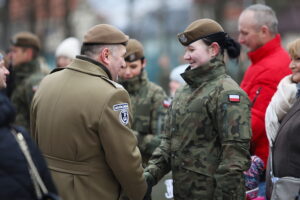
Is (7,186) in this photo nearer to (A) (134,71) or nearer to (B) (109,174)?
(B) (109,174)

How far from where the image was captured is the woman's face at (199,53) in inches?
163

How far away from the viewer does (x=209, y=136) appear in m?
3.98

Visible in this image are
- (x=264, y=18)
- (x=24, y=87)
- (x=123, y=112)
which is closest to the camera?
(x=123, y=112)

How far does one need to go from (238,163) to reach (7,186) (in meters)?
1.71

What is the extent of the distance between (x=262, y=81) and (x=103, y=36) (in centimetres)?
177

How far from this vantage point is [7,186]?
2838mm

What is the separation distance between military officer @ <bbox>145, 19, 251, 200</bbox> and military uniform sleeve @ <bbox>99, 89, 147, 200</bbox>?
1.51 ft

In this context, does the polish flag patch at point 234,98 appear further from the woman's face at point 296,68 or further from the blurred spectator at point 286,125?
the woman's face at point 296,68

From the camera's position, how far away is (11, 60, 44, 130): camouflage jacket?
7.29 m

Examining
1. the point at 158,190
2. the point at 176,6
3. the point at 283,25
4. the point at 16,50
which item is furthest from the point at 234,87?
the point at 283,25

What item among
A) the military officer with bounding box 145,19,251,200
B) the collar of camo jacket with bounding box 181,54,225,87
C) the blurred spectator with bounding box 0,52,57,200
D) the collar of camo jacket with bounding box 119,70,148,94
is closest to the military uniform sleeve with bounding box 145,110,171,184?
the military officer with bounding box 145,19,251,200

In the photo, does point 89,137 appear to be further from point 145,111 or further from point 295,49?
point 145,111

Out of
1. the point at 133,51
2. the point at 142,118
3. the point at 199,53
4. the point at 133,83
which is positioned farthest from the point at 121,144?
the point at 133,51

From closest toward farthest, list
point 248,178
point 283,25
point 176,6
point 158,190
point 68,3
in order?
1. point 248,178
2. point 158,190
3. point 68,3
4. point 176,6
5. point 283,25
